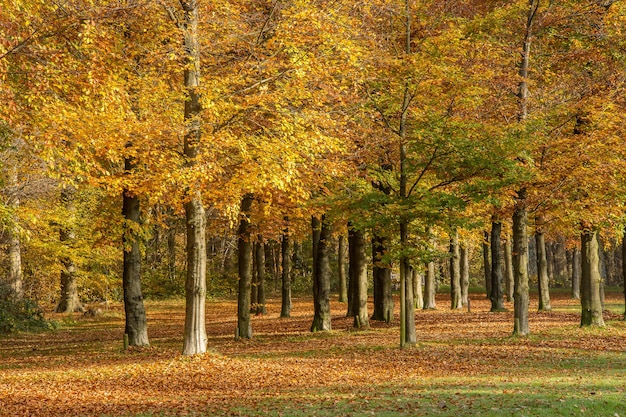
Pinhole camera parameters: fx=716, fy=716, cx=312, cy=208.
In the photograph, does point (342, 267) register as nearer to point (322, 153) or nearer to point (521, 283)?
point (521, 283)

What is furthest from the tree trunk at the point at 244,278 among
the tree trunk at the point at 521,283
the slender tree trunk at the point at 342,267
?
the slender tree trunk at the point at 342,267

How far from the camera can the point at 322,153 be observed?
2208 cm

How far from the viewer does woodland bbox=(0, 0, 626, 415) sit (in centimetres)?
1551

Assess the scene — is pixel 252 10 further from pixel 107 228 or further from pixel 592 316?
pixel 592 316

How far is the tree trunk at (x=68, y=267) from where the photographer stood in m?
34.7

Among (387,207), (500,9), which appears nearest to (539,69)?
(500,9)

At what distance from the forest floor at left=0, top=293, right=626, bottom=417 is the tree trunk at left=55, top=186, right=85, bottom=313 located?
618 centimetres

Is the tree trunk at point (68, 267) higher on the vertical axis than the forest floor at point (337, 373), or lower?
higher

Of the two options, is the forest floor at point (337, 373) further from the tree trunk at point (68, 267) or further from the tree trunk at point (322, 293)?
the tree trunk at point (68, 267)

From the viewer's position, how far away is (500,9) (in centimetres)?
2394

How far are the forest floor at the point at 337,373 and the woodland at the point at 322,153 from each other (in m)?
0.14

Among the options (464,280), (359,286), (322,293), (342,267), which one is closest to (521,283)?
(359,286)

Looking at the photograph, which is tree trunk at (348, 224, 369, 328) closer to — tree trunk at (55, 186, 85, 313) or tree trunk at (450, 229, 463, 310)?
tree trunk at (450, 229, 463, 310)

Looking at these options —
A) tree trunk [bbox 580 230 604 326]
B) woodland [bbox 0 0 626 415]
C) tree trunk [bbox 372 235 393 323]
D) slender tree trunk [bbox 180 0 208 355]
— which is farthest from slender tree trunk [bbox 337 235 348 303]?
slender tree trunk [bbox 180 0 208 355]
